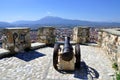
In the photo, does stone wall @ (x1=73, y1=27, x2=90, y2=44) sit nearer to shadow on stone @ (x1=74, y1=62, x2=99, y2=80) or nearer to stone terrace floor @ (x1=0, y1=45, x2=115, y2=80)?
stone terrace floor @ (x1=0, y1=45, x2=115, y2=80)

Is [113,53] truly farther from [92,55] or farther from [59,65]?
[59,65]

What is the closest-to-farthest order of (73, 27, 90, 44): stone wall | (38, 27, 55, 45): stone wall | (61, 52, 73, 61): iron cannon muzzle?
1. (61, 52, 73, 61): iron cannon muzzle
2. (38, 27, 55, 45): stone wall
3. (73, 27, 90, 44): stone wall

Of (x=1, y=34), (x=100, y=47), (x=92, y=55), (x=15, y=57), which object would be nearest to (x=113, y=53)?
(x=92, y=55)

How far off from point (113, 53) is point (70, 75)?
2.30 metres

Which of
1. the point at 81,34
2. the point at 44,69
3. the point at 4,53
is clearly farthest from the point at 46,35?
the point at 44,69

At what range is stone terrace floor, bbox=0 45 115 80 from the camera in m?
5.41

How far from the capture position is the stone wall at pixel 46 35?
10.3 m

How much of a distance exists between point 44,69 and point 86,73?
1.29m

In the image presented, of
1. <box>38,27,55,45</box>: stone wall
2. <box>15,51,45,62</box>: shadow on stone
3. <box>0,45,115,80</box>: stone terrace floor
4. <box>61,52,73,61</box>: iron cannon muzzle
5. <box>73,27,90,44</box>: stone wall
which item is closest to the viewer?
<box>0,45,115,80</box>: stone terrace floor

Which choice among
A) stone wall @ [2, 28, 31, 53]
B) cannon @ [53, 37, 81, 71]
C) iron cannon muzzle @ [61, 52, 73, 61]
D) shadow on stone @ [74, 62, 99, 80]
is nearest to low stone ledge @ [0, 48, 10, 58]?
stone wall @ [2, 28, 31, 53]

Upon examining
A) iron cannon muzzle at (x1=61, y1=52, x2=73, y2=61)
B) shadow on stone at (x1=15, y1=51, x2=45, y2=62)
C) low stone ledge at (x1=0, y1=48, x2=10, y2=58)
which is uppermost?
iron cannon muzzle at (x1=61, y1=52, x2=73, y2=61)

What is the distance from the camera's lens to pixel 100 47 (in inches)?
403

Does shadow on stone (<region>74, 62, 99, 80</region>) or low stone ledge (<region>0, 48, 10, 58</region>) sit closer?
shadow on stone (<region>74, 62, 99, 80</region>)

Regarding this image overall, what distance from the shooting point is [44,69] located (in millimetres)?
6109
